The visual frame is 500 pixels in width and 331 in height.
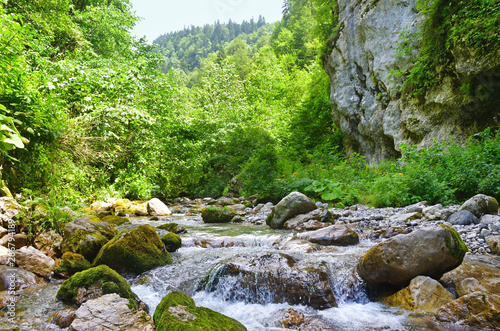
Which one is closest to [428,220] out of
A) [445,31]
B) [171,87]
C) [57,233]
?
[445,31]

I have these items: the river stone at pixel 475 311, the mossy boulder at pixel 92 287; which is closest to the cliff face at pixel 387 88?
the river stone at pixel 475 311

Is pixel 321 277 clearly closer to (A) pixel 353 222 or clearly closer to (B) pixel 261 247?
(B) pixel 261 247

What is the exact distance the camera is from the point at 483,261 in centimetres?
389

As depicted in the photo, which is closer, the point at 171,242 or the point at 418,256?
the point at 418,256

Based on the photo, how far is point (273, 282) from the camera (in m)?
3.87

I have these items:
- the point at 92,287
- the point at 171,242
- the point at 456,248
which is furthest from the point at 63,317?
the point at 456,248

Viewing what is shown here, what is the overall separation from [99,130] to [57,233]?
381cm

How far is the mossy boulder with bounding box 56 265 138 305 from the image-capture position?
135 inches

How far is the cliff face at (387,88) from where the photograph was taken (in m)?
8.23

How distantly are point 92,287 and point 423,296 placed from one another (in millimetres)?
4030

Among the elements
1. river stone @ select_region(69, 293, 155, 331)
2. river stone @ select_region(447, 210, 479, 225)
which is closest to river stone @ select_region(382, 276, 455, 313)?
river stone @ select_region(447, 210, 479, 225)

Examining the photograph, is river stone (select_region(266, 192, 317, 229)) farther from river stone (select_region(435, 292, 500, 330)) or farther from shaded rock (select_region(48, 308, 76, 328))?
shaded rock (select_region(48, 308, 76, 328))

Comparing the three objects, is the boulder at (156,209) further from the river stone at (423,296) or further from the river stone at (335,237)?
the river stone at (423,296)

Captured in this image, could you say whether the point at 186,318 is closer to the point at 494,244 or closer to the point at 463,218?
the point at 494,244
